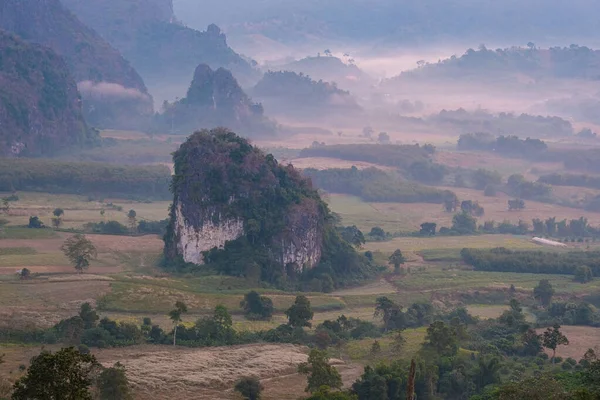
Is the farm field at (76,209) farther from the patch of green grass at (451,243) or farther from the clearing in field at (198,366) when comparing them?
the clearing in field at (198,366)

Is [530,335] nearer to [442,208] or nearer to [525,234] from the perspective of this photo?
[525,234]

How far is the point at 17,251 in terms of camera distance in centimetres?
8631

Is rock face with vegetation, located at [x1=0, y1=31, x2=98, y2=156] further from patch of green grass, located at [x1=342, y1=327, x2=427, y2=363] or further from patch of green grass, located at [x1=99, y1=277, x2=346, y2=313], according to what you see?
patch of green grass, located at [x1=342, y1=327, x2=427, y2=363]

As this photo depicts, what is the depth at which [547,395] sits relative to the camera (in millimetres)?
43688

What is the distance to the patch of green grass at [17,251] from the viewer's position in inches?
3359

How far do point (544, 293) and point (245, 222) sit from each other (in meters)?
27.2

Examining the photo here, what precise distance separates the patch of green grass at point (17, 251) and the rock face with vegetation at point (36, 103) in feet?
194

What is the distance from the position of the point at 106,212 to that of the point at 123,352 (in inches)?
2220

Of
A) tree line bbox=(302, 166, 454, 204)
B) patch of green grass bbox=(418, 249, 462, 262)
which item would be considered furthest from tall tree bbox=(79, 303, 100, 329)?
tree line bbox=(302, 166, 454, 204)

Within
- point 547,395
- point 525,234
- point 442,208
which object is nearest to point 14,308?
point 547,395

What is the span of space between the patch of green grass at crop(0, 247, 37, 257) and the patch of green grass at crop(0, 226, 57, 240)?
4.25 meters

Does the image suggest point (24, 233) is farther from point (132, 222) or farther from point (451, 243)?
point (451, 243)

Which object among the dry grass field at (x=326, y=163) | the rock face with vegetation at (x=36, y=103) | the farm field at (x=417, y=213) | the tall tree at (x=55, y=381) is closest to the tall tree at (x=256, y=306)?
the tall tree at (x=55, y=381)

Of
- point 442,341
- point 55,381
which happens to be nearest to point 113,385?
point 55,381
